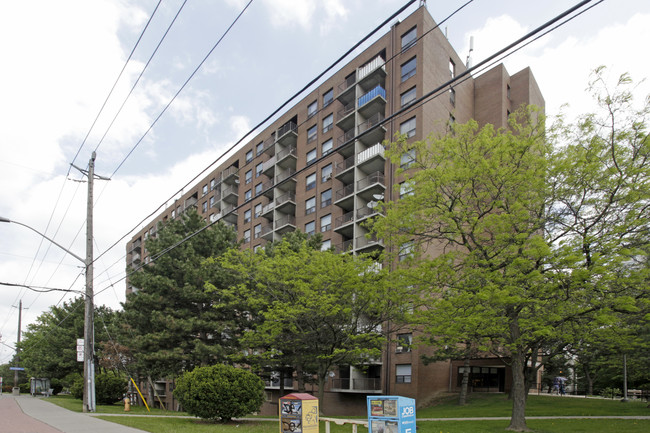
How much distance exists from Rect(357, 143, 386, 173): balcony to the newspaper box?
26354 millimetres

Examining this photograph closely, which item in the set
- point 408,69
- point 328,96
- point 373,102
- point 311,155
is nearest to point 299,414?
point 373,102

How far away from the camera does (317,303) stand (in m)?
21.2

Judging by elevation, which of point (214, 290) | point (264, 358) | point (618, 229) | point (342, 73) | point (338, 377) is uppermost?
point (342, 73)

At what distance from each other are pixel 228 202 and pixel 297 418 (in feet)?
164

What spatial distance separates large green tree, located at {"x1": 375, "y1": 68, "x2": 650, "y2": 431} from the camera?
15.0 m

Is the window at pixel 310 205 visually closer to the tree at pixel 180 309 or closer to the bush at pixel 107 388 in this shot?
the tree at pixel 180 309

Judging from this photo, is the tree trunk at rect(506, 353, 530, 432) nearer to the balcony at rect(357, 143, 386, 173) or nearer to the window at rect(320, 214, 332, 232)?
the balcony at rect(357, 143, 386, 173)

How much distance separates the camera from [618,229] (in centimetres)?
1473

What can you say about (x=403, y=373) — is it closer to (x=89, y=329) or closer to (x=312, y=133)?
(x=89, y=329)

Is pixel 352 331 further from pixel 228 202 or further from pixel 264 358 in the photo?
pixel 228 202

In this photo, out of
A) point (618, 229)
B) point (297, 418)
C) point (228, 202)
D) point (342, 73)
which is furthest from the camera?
point (228, 202)

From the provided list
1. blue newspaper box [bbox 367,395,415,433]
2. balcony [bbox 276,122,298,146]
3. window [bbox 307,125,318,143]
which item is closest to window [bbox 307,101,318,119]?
window [bbox 307,125,318,143]

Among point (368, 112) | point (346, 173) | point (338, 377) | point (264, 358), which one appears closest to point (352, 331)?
point (264, 358)

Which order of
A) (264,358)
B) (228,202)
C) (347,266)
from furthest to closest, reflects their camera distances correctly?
1. (228,202)
2. (264,358)
3. (347,266)
